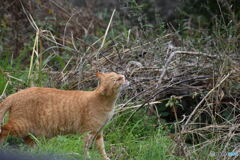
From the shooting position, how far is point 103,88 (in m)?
5.89

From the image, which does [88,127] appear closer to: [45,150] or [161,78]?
[45,150]

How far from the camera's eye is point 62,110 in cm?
589

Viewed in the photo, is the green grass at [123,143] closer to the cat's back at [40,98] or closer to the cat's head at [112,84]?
the cat's back at [40,98]

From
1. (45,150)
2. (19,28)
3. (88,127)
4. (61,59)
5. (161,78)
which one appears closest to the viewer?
(45,150)

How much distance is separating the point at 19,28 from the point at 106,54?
2.32 metres

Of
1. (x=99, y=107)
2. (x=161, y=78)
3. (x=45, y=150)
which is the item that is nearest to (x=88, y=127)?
(x=99, y=107)

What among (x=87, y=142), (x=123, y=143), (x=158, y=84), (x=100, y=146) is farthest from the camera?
(x=158, y=84)

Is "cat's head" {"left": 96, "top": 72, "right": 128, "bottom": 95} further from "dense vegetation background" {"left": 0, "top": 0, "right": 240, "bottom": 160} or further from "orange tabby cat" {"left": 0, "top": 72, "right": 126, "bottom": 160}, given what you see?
"dense vegetation background" {"left": 0, "top": 0, "right": 240, "bottom": 160}

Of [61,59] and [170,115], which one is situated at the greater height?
[61,59]

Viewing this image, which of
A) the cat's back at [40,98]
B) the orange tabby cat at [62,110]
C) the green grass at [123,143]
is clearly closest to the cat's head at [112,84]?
the orange tabby cat at [62,110]

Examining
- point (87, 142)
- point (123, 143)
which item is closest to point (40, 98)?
point (87, 142)

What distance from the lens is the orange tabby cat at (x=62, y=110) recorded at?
569 centimetres

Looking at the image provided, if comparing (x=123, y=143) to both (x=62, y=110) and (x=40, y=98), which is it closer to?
(x=62, y=110)

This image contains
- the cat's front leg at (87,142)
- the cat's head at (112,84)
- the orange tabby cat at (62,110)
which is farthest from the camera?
the cat's head at (112,84)
